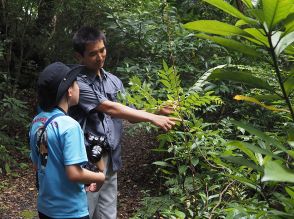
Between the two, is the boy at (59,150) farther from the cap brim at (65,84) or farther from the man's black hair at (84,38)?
the man's black hair at (84,38)

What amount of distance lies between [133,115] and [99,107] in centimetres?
39

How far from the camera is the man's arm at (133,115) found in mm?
2338

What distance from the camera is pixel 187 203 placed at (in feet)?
8.17

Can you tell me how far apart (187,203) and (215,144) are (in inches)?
16.1

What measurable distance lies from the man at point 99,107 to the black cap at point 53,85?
1.65ft

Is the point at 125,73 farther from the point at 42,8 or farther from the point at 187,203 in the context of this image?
the point at 42,8

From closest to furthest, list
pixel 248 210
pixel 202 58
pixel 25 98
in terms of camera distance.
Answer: pixel 248 210
pixel 202 58
pixel 25 98

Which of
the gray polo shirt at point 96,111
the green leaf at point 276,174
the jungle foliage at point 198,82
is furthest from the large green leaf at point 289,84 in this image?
the gray polo shirt at point 96,111

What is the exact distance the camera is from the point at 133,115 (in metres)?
2.67

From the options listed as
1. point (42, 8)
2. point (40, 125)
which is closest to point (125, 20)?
point (40, 125)

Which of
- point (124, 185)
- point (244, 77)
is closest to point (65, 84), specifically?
point (244, 77)

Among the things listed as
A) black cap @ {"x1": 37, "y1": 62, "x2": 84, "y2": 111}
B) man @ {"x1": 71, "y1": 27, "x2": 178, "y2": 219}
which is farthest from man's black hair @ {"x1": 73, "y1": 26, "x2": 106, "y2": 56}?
black cap @ {"x1": 37, "y1": 62, "x2": 84, "y2": 111}

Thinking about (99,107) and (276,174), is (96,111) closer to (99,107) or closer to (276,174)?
(99,107)

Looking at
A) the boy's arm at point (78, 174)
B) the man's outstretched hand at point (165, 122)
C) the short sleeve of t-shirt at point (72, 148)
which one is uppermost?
the man's outstretched hand at point (165, 122)
